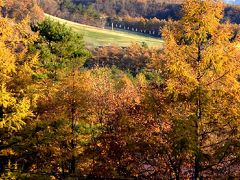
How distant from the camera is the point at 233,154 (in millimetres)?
14320

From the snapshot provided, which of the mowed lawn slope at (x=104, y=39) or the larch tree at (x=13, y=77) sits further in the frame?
the mowed lawn slope at (x=104, y=39)

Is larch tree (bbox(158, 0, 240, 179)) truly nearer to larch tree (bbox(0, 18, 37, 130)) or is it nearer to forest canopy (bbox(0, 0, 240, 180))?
forest canopy (bbox(0, 0, 240, 180))

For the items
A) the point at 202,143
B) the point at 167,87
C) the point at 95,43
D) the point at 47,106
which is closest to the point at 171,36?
the point at 167,87

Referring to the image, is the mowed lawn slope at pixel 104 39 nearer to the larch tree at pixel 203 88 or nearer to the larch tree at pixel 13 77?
the larch tree at pixel 13 77

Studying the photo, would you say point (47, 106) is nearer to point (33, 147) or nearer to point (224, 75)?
point (33, 147)

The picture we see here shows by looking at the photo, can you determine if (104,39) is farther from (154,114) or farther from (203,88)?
(203,88)

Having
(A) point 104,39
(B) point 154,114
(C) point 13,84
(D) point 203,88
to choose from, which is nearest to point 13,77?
(C) point 13,84

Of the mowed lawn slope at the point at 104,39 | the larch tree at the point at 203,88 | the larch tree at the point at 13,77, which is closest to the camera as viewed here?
the larch tree at the point at 203,88

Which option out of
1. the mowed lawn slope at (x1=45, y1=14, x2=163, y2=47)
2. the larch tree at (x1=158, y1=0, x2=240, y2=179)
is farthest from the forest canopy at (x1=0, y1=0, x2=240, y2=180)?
the mowed lawn slope at (x1=45, y1=14, x2=163, y2=47)

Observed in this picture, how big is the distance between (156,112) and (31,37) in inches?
242

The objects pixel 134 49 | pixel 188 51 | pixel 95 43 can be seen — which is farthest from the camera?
pixel 95 43

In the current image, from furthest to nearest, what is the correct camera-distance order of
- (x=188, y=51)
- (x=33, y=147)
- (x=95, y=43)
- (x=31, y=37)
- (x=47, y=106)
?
(x=95, y=43), (x=47, y=106), (x=33, y=147), (x=31, y=37), (x=188, y=51)

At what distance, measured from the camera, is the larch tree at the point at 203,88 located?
47.2 ft

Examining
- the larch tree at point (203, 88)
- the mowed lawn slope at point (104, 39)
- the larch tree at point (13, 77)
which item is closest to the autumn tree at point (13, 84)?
the larch tree at point (13, 77)
